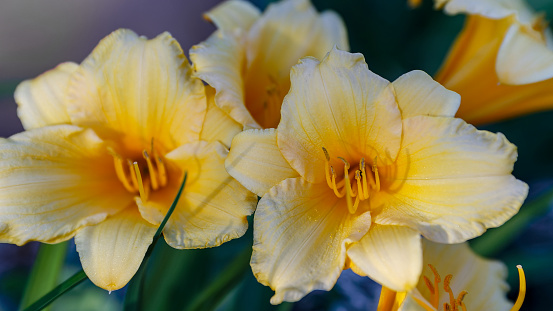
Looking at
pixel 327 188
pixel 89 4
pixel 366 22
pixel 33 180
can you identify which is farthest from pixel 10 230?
pixel 89 4

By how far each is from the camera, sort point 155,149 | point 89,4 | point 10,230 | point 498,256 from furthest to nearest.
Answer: point 89,4, point 498,256, point 155,149, point 10,230

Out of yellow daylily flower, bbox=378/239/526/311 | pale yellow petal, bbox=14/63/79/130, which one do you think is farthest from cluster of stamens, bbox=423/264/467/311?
pale yellow petal, bbox=14/63/79/130

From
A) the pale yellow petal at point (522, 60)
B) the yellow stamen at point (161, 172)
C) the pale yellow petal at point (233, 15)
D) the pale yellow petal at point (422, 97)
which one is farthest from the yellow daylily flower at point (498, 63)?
the yellow stamen at point (161, 172)

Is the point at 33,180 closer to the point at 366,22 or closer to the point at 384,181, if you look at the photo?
the point at 384,181

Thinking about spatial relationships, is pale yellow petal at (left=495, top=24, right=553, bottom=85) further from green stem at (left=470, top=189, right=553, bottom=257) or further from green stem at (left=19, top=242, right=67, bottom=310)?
green stem at (left=19, top=242, right=67, bottom=310)

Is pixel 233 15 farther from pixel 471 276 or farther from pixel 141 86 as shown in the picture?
pixel 471 276

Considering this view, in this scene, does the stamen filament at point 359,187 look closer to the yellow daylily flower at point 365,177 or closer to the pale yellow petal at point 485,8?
the yellow daylily flower at point 365,177
